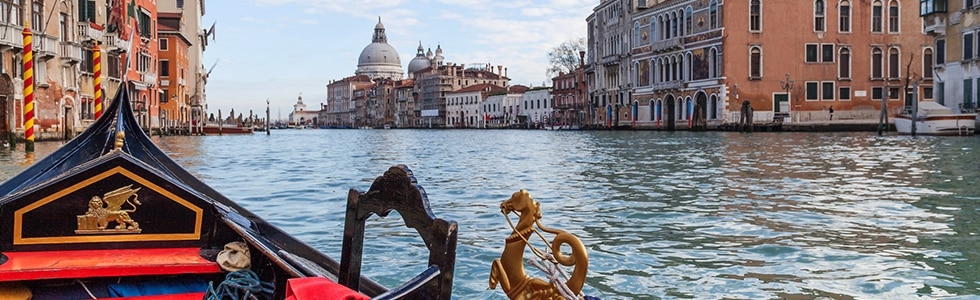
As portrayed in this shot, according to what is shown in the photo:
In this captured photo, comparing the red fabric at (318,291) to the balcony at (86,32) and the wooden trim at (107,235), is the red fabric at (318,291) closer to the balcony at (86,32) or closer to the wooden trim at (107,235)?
the wooden trim at (107,235)

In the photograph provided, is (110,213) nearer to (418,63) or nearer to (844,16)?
(844,16)

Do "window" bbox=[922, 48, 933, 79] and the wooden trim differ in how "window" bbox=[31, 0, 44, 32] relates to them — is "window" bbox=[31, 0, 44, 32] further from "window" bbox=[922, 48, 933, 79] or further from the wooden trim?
"window" bbox=[922, 48, 933, 79]

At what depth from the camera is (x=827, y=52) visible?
2917 centimetres

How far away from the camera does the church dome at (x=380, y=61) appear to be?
325ft

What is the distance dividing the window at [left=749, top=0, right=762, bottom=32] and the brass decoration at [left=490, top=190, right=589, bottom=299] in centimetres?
2932

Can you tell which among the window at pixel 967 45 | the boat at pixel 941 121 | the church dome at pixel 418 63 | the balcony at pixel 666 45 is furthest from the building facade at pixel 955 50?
the church dome at pixel 418 63

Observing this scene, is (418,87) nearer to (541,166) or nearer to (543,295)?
(541,166)

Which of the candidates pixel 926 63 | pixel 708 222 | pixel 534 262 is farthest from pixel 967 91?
pixel 534 262

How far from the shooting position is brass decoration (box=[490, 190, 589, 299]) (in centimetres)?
159

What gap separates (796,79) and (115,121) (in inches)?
1114

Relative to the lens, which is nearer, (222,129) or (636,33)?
(222,129)

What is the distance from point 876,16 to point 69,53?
83.1ft

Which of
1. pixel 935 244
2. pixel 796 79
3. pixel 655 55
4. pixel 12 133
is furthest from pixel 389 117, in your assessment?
pixel 935 244

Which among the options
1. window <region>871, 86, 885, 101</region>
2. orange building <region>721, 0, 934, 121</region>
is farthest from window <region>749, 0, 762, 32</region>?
window <region>871, 86, 885, 101</region>
